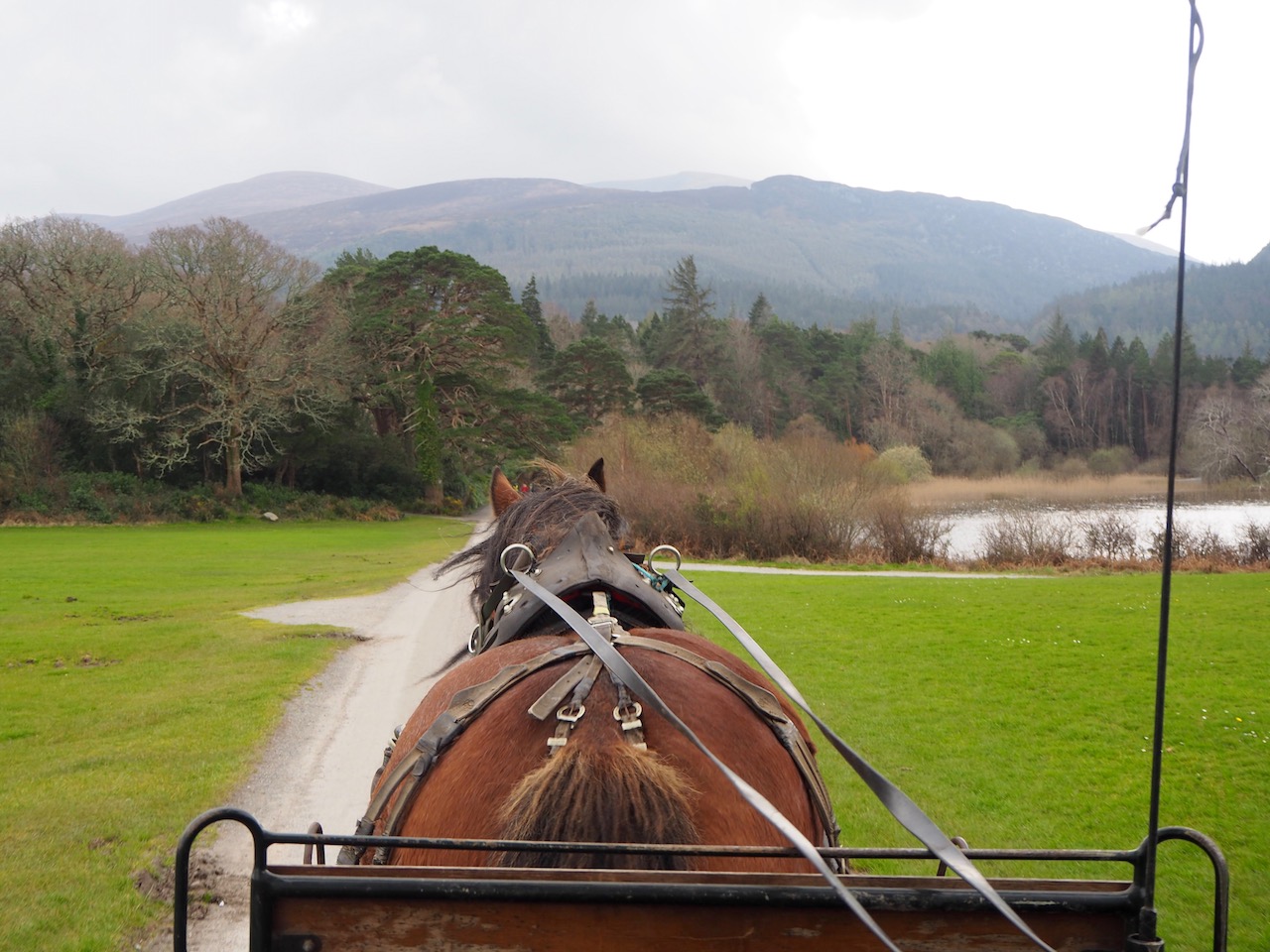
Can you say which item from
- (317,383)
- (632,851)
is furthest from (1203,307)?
(632,851)

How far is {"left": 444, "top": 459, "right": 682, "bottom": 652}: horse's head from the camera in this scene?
274cm

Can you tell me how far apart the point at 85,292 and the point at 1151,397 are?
65.1 meters

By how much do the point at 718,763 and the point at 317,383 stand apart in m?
39.5

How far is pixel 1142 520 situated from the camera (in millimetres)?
29297

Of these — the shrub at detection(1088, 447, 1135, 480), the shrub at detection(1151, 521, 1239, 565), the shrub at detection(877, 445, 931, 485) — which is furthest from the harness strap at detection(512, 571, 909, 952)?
the shrub at detection(1088, 447, 1135, 480)

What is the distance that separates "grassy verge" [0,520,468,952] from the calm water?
61.5 ft

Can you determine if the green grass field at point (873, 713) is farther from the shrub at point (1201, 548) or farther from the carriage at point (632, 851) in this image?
the shrub at point (1201, 548)

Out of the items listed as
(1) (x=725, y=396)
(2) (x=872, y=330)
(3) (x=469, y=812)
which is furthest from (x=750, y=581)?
(2) (x=872, y=330)

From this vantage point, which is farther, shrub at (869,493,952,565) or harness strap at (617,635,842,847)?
shrub at (869,493,952,565)

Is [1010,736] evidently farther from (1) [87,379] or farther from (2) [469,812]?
(1) [87,379]

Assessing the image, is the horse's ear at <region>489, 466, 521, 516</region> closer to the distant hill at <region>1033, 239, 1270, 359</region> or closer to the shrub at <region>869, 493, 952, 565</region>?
the shrub at <region>869, 493, 952, 565</region>

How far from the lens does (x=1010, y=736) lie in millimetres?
7969

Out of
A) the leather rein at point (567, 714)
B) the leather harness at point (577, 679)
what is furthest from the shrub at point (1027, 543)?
the leather rein at point (567, 714)

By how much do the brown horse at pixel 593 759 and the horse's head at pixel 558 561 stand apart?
0.02 metres
